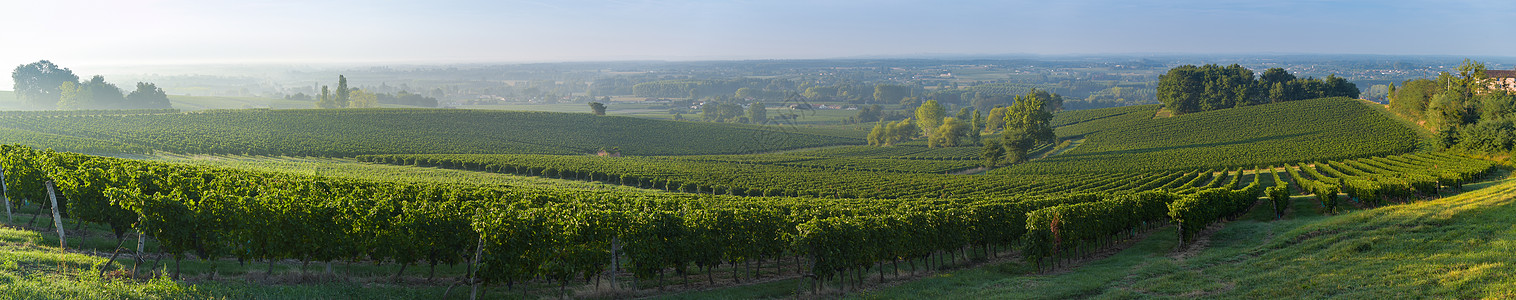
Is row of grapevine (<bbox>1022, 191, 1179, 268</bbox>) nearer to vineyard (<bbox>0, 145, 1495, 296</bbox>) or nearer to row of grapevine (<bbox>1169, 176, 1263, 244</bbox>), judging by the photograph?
vineyard (<bbox>0, 145, 1495, 296</bbox>)

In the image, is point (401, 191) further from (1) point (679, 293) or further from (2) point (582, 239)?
(1) point (679, 293)

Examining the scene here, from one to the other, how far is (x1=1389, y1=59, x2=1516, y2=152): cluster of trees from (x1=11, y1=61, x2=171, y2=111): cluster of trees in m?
223

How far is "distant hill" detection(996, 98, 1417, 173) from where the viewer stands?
266 ft

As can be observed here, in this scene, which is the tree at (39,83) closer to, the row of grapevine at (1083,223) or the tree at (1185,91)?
the row of grapevine at (1083,223)

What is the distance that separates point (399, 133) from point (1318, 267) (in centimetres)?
12211

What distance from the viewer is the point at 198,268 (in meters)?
20.5

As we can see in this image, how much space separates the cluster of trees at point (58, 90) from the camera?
495 feet

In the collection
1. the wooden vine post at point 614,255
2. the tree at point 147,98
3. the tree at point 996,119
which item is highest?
the tree at point 147,98

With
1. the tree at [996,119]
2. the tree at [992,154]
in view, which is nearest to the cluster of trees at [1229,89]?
the tree at [996,119]

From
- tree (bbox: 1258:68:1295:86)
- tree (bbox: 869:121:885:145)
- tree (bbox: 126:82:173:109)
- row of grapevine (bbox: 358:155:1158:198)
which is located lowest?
tree (bbox: 869:121:885:145)

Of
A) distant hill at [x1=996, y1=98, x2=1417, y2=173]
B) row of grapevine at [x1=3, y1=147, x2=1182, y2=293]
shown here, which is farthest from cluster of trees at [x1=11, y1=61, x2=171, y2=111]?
distant hill at [x1=996, y1=98, x2=1417, y2=173]

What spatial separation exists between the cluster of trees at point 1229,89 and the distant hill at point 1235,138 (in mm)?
4905

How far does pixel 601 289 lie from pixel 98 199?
667 inches

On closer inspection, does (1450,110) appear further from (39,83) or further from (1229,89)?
(39,83)
